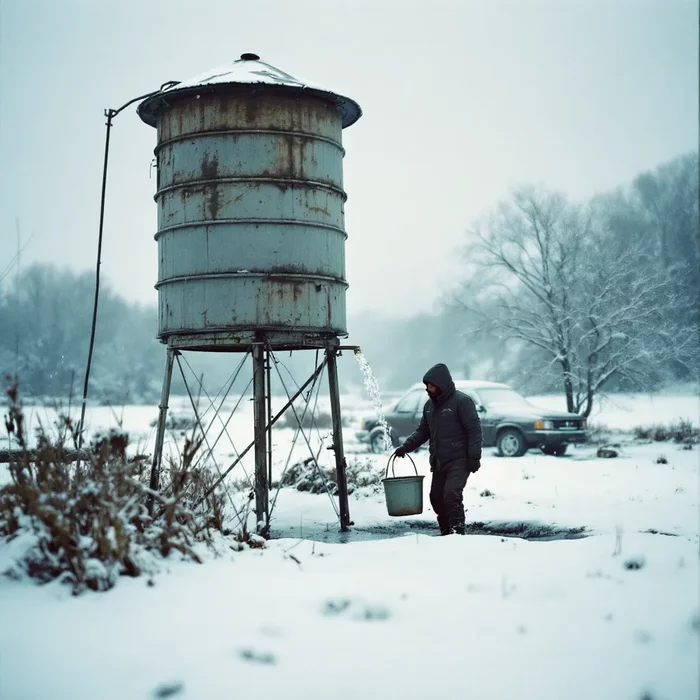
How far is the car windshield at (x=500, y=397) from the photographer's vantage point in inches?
707

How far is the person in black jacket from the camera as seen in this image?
319 inches

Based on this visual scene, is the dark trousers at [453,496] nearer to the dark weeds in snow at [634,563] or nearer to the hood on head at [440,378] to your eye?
the hood on head at [440,378]

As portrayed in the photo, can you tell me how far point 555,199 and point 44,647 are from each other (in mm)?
21839

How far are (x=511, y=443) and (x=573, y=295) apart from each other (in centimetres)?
676

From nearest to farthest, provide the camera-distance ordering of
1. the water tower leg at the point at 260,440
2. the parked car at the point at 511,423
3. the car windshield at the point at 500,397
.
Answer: the water tower leg at the point at 260,440
the parked car at the point at 511,423
the car windshield at the point at 500,397

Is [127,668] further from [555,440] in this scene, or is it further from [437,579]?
[555,440]

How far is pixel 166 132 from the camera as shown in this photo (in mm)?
9539

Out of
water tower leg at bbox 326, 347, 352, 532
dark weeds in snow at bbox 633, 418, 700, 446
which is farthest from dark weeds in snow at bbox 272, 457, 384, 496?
dark weeds in snow at bbox 633, 418, 700, 446

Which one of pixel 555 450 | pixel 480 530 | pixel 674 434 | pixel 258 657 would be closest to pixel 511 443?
pixel 555 450

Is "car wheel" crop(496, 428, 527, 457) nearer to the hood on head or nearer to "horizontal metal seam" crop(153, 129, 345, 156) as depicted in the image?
the hood on head

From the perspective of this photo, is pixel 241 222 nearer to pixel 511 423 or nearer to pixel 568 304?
pixel 511 423

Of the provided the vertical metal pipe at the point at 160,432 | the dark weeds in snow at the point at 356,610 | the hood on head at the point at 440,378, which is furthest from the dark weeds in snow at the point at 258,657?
the vertical metal pipe at the point at 160,432

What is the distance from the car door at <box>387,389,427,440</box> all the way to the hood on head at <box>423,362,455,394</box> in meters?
9.64

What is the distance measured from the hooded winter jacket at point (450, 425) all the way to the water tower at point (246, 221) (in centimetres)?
170
